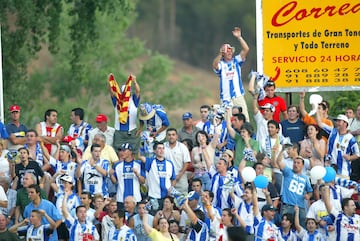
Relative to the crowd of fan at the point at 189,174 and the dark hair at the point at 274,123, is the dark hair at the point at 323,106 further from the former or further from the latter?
the dark hair at the point at 274,123

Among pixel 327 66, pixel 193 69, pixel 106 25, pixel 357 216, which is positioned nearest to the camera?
pixel 357 216

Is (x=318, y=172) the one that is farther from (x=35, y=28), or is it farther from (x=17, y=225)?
(x=35, y=28)

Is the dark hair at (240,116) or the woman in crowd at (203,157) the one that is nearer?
the woman in crowd at (203,157)

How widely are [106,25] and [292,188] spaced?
36.8 metres

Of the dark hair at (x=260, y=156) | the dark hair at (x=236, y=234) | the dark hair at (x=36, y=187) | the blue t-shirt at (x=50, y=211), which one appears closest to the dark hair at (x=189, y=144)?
the dark hair at (x=260, y=156)

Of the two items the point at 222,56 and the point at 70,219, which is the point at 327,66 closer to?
the point at 222,56

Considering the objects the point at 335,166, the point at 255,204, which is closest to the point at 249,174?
the point at 255,204

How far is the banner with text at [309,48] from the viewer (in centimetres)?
3347

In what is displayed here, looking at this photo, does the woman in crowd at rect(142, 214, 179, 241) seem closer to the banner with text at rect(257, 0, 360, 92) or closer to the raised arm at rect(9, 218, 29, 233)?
the raised arm at rect(9, 218, 29, 233)

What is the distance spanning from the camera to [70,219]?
28016 mm

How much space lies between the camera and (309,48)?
1319 inches

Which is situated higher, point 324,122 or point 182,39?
point 182,39

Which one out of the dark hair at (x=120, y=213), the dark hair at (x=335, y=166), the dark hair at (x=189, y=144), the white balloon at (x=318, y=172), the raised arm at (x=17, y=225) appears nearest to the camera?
the white balloon at (x=318, y=172)

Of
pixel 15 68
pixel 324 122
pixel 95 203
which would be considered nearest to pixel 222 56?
pixel 324 122
